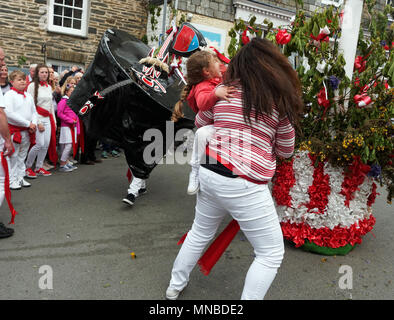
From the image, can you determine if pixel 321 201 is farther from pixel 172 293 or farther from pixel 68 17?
pixel 68 17

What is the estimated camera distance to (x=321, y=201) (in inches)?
145

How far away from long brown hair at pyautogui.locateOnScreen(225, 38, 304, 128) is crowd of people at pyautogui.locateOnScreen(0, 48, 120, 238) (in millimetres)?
2548

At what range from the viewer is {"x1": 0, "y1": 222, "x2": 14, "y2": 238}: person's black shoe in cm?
387

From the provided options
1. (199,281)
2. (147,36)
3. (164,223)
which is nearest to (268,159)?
(199,281)

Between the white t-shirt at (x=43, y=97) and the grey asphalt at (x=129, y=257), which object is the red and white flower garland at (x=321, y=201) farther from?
the white t-shirt at (x=43, y=97)

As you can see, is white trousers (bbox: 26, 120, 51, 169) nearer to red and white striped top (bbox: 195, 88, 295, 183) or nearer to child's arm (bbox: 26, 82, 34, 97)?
child's arm (bbox: 26, 82, 34, 97)

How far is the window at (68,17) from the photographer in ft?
37.5

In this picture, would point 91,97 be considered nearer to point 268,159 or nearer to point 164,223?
point 164,223

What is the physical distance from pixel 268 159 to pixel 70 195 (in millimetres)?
3908

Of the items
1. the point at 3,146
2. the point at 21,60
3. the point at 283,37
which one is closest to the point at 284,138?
the point at 283,37

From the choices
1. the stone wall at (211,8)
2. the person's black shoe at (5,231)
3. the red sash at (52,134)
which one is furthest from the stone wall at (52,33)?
the person's black shoe at (5,231)

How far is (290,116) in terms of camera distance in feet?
7.30

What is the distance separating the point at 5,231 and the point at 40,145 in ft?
8.37

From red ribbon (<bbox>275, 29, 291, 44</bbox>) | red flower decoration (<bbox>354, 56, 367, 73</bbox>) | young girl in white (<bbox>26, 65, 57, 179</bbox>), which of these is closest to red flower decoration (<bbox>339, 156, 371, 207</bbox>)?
red flower decoration (<bbox>354, 56, 367, 73</bbox>)
